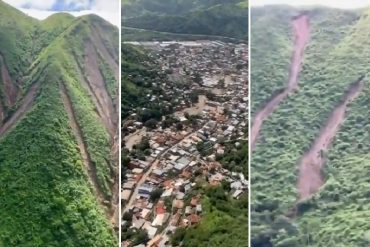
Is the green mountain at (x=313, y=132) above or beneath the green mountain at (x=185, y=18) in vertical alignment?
beneath

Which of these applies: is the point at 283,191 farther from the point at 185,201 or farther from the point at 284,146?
the point at 185,201

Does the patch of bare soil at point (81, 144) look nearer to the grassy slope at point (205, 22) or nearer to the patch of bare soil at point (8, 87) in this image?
the patch of bare soil at point (8, 87)

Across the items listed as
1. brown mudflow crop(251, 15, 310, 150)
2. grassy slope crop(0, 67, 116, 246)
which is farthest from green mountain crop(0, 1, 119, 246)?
brown mudflow crop(251, 15, 310, 150)

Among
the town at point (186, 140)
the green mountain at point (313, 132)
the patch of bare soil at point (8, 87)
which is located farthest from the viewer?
the patch of bare soil at point (8, 87)

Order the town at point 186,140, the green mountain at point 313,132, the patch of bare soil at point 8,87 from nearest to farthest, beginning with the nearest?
the green mountain at point 313,132, the town at point 186,140, the patch of bare soil at point 8,87

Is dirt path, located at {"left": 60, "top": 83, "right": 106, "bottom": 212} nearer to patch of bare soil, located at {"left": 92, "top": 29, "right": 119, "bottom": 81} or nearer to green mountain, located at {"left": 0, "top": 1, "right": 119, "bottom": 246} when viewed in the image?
green mountain, located at {"left": 0, "top": 1, "right": 119, "bottom": 246}

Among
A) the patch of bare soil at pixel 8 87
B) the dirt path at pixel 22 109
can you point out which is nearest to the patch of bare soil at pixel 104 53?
the dirt path at pixel 22 109

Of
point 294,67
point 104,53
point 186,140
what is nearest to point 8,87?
point 104,53
